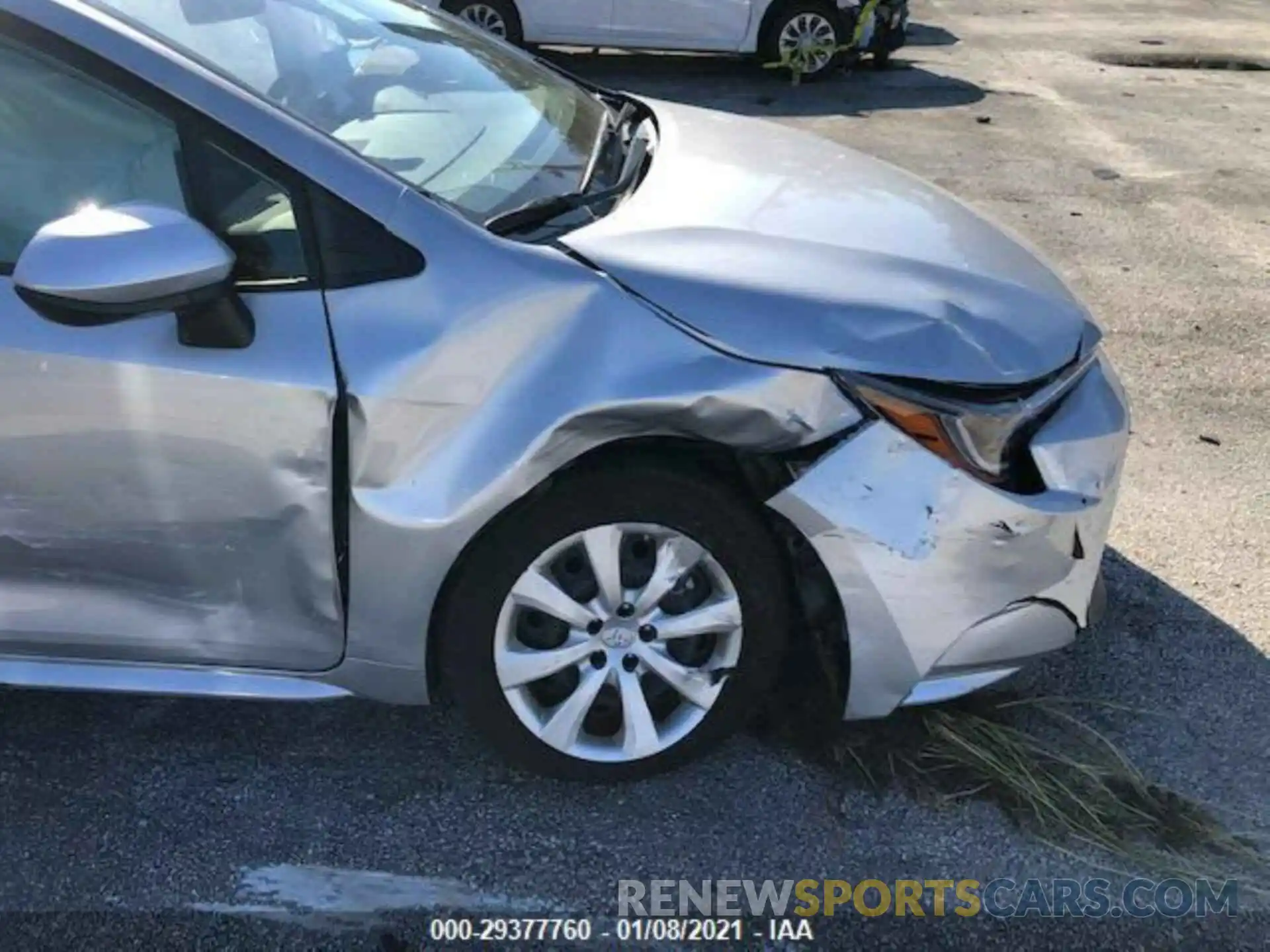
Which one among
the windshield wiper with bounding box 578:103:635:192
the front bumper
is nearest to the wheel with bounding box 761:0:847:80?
the windshield wiper with bounding box 578:103:635:192

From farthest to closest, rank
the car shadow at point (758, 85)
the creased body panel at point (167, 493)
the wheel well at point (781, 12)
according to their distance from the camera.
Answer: the wheel well at point (781, 12) → the car shadow at point (758, 85) → the creased body panel at point (167, 493)

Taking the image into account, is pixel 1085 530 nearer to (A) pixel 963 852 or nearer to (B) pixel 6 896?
(A) pixel 963 852

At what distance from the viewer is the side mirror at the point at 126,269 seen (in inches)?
87.3

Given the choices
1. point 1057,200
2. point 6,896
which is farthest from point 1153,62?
point 6,896

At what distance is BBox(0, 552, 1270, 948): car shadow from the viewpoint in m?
2.60

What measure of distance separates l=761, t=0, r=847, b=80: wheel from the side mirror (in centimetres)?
946

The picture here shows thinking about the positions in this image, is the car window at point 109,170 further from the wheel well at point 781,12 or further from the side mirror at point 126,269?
the wheel well at point 781,12

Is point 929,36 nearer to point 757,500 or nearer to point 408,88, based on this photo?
point 408,88

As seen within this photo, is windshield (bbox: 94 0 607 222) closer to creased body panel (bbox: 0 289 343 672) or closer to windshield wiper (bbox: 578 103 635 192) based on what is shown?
windshield wiper (bbox: 578 103 635 192)

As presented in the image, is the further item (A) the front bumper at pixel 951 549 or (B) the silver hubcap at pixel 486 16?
(B) the silver hubcap at pixel 486 16

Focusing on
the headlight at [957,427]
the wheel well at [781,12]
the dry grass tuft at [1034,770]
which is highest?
the headlight at [957,427]

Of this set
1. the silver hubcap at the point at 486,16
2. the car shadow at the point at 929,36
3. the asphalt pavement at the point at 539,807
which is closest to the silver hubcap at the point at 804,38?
the silver hubcap at the point at 486,16

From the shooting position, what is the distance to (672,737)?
9.02 ft

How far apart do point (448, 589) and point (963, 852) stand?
1151 mm
